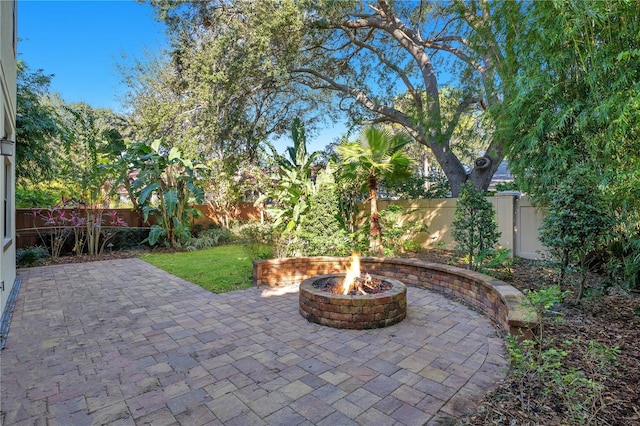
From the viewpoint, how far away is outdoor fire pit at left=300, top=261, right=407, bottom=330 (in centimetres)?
390

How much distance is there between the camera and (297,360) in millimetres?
3105

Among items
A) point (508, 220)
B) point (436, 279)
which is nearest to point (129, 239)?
point (436, 279)

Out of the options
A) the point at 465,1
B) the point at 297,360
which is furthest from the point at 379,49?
the point at 297,360

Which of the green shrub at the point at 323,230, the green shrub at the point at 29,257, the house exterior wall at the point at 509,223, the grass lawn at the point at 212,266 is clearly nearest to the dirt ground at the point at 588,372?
the house exterior wall at the point at 509,223

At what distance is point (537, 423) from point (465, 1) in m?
9.81

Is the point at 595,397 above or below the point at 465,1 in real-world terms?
below

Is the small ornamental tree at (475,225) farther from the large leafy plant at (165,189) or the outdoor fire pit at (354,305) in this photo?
the large leafy plant at (165,189)

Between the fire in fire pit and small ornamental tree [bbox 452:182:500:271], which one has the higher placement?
small ornamental tree [bbox 452:182:500:271]

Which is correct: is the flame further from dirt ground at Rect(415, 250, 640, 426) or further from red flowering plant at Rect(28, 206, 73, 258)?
red flowering plant at Rect(28, 206, 73, 258)

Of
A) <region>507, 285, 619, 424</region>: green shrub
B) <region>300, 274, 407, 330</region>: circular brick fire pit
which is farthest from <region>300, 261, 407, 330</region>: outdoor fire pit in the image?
<region>507, 285, 619, 424</region>: green shrub

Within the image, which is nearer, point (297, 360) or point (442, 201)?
point (297, 360)

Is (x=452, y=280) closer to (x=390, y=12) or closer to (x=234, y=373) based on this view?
(x=234, y=373)

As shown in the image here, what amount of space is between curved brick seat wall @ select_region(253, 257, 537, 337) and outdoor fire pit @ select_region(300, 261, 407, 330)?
3.78 feet

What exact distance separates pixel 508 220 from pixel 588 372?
5686mm
